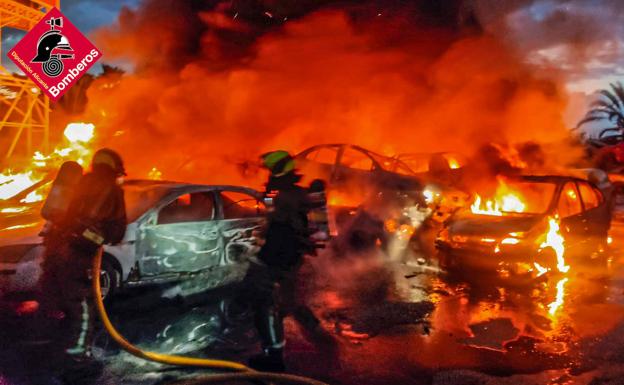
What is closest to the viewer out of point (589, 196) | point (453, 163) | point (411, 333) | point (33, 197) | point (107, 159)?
point (107, 159)

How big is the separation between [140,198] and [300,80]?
9.34 metres

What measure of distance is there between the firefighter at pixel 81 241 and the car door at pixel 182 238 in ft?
4.22

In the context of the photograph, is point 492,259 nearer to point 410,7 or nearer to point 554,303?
point 554,303

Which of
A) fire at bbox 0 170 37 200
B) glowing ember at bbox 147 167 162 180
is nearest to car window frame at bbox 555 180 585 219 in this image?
glowing ember at bbox 147 167 162 180

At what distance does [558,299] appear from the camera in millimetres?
6859

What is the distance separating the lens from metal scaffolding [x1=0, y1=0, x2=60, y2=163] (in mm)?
15735

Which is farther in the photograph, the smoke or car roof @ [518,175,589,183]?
the smoke

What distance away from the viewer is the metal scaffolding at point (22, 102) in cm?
1574

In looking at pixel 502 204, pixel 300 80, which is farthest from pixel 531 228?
pixel 300 80

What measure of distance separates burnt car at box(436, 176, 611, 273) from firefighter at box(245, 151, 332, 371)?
4.21 metres

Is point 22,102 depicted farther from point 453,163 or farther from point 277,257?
point 277,257

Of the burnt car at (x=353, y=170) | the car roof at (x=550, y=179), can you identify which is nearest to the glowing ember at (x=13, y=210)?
the burnt car at (x=353, y=170)

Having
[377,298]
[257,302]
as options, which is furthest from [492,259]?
[257,302]

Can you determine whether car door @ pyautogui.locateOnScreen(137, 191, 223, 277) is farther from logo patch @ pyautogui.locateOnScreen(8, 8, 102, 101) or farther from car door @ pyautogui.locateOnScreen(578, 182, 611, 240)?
logo patch @ pyautogui.locateOnScreen(8, 8, 102, 101)
